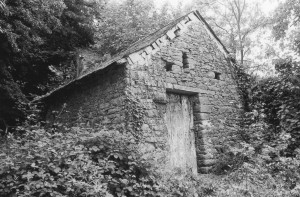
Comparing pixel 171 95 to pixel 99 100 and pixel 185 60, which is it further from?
pixel 99 100

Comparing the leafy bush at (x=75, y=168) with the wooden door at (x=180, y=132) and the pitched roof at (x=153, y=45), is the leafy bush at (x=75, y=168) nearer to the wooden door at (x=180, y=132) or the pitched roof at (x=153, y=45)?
the pitched roof at (x=153, y=45)

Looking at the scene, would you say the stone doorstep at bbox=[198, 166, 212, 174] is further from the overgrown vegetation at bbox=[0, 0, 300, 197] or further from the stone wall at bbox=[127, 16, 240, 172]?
the overgrown vegetation at bbox=[0, 0, 300, 197]

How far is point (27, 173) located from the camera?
342cm

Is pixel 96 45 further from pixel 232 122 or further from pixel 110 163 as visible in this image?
pixel 110 163

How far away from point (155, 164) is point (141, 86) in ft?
7.10

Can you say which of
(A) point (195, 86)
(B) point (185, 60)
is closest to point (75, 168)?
(A) point (195, 86)

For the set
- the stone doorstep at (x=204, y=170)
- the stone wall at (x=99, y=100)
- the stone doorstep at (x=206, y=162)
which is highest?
the stone wall at (x=99, y=100)

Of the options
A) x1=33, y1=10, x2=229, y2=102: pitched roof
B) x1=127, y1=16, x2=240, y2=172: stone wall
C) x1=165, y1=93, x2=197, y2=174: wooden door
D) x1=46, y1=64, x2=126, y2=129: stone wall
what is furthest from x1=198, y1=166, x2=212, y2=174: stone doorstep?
x1=33, y1=10, x2=229, y2=102: pitched roof

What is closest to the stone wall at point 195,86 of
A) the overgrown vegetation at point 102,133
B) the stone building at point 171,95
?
the stone building at point 171,95

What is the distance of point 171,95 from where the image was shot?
23.1 ft

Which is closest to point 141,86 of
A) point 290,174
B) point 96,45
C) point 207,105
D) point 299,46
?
point 207,105

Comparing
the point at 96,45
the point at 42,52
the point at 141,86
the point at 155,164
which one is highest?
the point at 96,45

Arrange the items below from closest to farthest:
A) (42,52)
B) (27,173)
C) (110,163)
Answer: (27,173) < (110,163) < (42,52)

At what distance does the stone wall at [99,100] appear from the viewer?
6.20 meters
